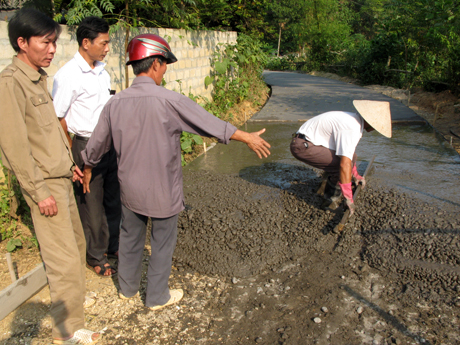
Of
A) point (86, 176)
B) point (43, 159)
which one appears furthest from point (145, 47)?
point (86, 176)

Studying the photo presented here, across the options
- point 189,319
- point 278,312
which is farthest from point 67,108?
point 278,312

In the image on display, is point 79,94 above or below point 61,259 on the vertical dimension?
above

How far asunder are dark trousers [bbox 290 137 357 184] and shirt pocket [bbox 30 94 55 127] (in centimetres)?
258

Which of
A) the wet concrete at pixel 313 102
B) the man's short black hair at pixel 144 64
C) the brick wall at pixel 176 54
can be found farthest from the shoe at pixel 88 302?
the wet concrete at pixel 313 102

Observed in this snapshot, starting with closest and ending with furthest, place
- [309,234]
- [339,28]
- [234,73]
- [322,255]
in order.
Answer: [322,255]
[309,234]
[234,73]
[339,28]

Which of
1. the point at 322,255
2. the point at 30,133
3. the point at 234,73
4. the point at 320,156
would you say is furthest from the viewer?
the point at 234,73

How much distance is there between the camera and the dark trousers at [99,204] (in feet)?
10.1

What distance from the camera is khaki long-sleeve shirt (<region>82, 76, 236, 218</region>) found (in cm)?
235

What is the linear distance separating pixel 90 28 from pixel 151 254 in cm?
176

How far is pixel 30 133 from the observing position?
2.27 metres

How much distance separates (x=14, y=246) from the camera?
11.1 ft

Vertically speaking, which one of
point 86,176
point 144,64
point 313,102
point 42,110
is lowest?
point 313,102

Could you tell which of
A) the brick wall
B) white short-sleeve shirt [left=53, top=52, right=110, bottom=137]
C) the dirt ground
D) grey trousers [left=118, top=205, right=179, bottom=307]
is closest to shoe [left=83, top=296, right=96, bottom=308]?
the dirt ground

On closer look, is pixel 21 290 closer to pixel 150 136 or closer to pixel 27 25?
pixel 150 136
